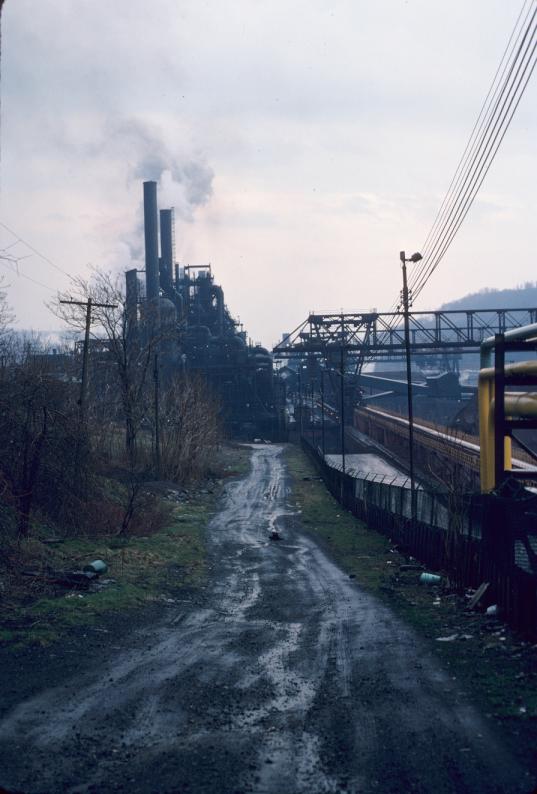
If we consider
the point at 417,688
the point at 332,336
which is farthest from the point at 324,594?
the point at 332,336

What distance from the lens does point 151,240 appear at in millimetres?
56688

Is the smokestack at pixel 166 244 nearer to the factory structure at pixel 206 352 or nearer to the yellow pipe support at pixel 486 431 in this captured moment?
the factory structure at pixel 206 352

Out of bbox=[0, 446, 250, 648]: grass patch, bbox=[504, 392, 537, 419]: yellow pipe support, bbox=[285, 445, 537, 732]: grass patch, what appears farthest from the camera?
bbox=[504, 392, 537, 419]: yellow pipe support

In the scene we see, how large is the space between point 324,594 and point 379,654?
4419 millimetres

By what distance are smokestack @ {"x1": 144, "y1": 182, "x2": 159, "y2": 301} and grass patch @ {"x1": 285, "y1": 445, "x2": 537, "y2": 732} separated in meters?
39.7

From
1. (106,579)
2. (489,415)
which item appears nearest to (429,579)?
(489,415)

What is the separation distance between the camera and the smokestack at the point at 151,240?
54953mm

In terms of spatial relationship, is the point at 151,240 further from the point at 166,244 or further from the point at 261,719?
the point at 261,719

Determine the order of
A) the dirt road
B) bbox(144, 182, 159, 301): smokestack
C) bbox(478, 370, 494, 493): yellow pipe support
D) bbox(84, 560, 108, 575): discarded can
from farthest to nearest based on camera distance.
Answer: bbox(144, 182, 159, 301): smokestack, bbox(478, 370, 494, 493): yellow pipe support, bbox(84, 560, 108, 575): discarded can, the dirt road

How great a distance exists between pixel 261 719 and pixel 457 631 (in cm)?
390

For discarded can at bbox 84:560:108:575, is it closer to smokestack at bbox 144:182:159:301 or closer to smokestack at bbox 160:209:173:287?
smokestack at bbox 144:182:159:301

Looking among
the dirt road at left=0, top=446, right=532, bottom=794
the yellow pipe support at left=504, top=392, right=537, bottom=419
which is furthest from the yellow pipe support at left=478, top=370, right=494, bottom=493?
the dirt road at left=0, top=446, right=532, bottom=794

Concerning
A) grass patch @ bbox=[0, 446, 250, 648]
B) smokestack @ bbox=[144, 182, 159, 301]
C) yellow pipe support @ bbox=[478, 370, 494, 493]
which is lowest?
grass patch @ bbox=[0, 446, 250, 648]

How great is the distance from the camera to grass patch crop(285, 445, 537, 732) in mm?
6906
